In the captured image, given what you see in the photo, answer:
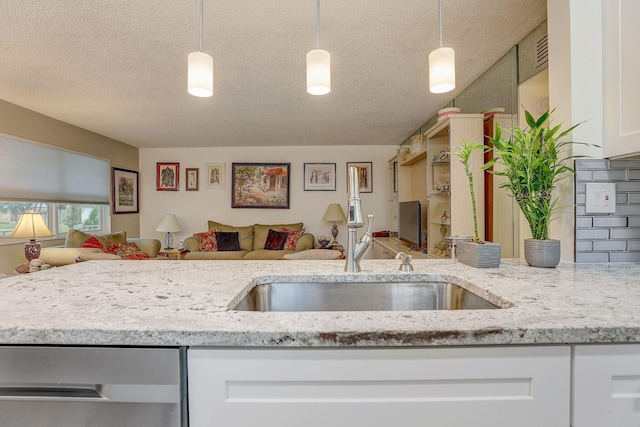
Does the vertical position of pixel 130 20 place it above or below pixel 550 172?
above

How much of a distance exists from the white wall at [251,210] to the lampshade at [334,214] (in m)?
0.31

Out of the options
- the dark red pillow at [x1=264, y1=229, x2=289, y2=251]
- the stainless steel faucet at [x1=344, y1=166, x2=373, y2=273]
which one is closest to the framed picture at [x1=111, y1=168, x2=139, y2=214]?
the dark red pillow at [x1=264, y1=229, x2=289, y2=251]

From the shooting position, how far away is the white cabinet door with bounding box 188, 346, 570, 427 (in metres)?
0.63

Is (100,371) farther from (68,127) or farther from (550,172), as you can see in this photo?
(68,127)

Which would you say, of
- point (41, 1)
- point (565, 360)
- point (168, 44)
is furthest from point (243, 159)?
point (565, 360)

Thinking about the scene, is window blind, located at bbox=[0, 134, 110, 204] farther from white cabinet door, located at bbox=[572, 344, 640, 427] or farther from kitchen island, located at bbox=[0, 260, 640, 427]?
white cabinet door, located at bbox=[572, 344, 640, 427]

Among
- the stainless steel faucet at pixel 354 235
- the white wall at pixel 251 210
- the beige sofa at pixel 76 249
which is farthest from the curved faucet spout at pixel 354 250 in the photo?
the white wall at pixel 251 210

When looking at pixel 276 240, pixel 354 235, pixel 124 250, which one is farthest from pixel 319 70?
pixel 276 240

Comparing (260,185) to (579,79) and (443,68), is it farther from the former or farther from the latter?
(579,79)

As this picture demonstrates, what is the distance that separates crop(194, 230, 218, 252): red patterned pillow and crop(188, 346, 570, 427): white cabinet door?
455 cm

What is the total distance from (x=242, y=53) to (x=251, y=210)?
3511mm

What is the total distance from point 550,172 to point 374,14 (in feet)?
4.43

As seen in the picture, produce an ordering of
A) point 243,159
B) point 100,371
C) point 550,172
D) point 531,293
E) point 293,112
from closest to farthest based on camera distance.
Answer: point 100,371
point 531,293
point 550,172
point 293,112
point 243,159

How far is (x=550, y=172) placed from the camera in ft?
3.96
